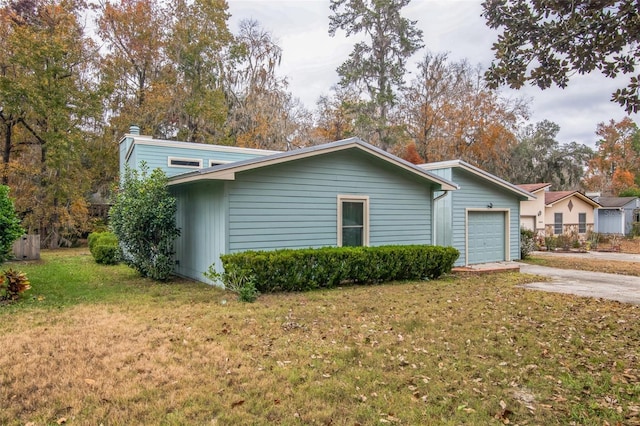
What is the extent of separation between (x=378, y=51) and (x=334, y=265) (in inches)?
864

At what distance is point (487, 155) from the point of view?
28094 millimetres

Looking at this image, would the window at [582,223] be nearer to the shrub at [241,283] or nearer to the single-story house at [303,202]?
the single-story house at [303,202]

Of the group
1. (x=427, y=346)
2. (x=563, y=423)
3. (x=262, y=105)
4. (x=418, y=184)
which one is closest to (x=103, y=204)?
(x=262, y=105)

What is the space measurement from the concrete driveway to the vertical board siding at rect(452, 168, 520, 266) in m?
2.15

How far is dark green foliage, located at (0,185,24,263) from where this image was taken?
7238 mm

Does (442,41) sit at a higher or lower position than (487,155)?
higher

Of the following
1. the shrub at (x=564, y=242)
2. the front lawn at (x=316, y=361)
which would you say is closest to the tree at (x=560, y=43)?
the front lawn at (x=316, y=361)

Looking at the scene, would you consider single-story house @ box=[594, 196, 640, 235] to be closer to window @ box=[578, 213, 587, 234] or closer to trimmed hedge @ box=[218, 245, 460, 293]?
window @ box=[578, 213, 587, 234]

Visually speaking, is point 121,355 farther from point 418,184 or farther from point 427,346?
point 418,184

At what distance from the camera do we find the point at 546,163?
33.2 metres

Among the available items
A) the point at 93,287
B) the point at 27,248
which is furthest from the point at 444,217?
the point at 27,248

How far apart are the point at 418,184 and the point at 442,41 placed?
1863 centimetres

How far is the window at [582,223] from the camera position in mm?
23484

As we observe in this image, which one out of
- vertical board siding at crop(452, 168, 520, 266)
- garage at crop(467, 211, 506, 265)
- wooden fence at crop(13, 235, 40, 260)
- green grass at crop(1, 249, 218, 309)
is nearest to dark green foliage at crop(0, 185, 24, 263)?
green grass at crop(1, 249, 218, 309)
